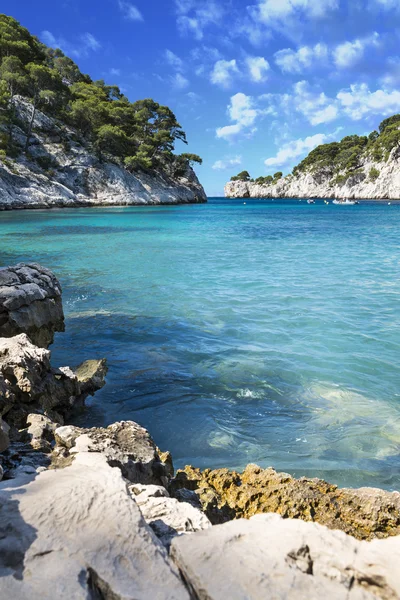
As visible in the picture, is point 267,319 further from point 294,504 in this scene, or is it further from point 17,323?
point 294,504

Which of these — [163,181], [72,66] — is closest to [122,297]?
[163,181]

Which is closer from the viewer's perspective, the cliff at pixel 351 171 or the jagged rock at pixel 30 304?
the jagged rock at pixel 30 304

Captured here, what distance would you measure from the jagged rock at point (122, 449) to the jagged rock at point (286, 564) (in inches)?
51.3

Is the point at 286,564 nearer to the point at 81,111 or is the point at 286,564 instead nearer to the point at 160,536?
the point at 160,536

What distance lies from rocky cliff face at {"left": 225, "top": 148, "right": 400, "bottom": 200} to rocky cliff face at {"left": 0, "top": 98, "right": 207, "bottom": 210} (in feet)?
198

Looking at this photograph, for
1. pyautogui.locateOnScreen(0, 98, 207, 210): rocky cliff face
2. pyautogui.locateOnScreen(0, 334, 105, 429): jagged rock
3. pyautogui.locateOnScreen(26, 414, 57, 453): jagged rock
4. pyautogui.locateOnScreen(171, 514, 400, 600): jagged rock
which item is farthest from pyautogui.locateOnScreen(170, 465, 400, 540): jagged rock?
pyautogui.locateOnScreen(0, 98, 207, 210): rocky cliff face

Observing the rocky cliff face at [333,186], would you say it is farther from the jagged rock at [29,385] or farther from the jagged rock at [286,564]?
the jagged rock at [286,564]

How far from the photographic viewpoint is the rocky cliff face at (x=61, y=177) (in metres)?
50.7

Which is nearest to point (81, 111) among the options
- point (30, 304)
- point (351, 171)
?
point (30, 304)

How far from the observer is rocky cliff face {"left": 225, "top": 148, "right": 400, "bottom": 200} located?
99562 mm

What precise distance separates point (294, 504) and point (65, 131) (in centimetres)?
7254

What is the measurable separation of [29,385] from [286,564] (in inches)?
141

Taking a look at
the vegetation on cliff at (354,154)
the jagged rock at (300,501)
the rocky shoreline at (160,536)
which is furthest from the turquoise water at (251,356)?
the vegetation on cliff at (354,154)

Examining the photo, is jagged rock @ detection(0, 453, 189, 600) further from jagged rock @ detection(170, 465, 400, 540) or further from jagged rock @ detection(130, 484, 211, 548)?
jagged rock @ detection(170, 465, 400, 540)
